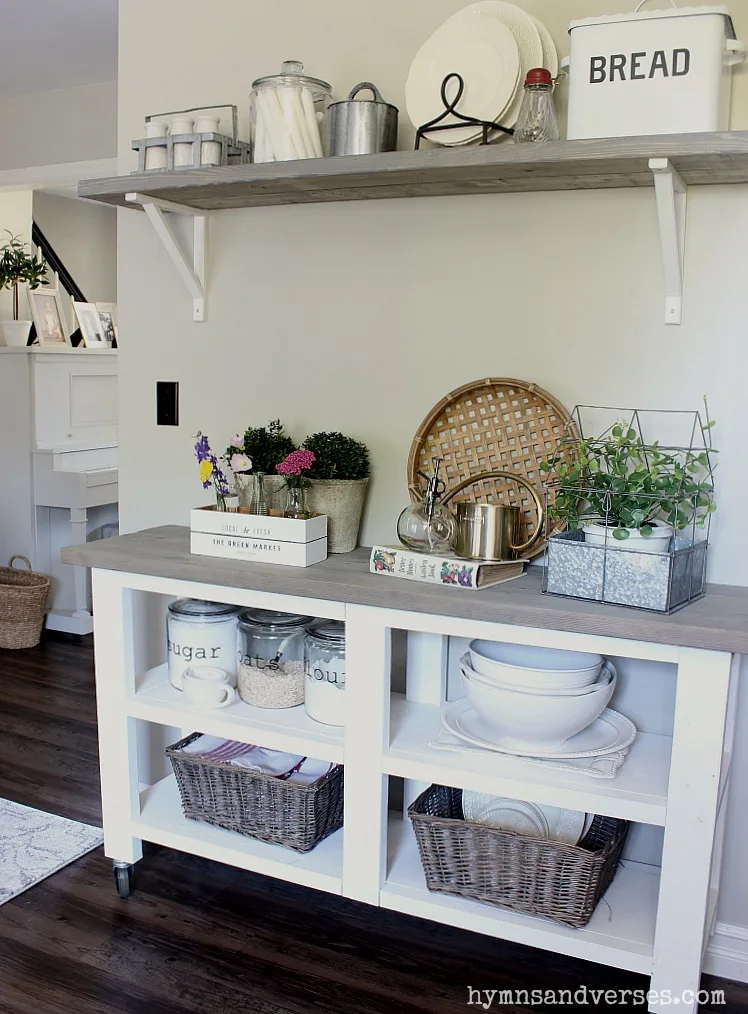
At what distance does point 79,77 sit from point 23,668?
2.51 metres

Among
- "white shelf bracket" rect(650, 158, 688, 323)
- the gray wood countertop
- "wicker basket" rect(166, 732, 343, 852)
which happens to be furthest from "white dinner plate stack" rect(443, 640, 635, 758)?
"white shelf bracket" rect(650, 158, 688, 323)

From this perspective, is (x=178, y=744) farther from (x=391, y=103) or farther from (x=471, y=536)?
(x=391, y=103)

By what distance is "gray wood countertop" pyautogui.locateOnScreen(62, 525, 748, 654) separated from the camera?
1475 millimetres

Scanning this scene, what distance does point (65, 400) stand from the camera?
4.32 m

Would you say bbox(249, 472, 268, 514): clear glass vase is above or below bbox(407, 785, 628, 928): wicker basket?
above

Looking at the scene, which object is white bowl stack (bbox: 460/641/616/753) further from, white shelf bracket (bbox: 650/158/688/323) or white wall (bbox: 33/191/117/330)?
white wall (bbox: 33/191/117/330)

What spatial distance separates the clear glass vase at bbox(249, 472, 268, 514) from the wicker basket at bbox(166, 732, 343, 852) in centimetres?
52

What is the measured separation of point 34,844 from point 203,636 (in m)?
0.74

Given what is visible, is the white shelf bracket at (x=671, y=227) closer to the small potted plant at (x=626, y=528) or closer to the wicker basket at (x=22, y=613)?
the small potted plant at (x=626, y=528)

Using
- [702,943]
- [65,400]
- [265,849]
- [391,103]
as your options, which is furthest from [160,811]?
[65,400]

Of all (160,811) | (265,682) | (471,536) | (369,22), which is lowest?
(160,811)

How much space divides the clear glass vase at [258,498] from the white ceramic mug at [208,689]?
1.15 feet

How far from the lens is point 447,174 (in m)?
1.74

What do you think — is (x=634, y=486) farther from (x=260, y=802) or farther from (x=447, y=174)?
(x=260, y=802)
